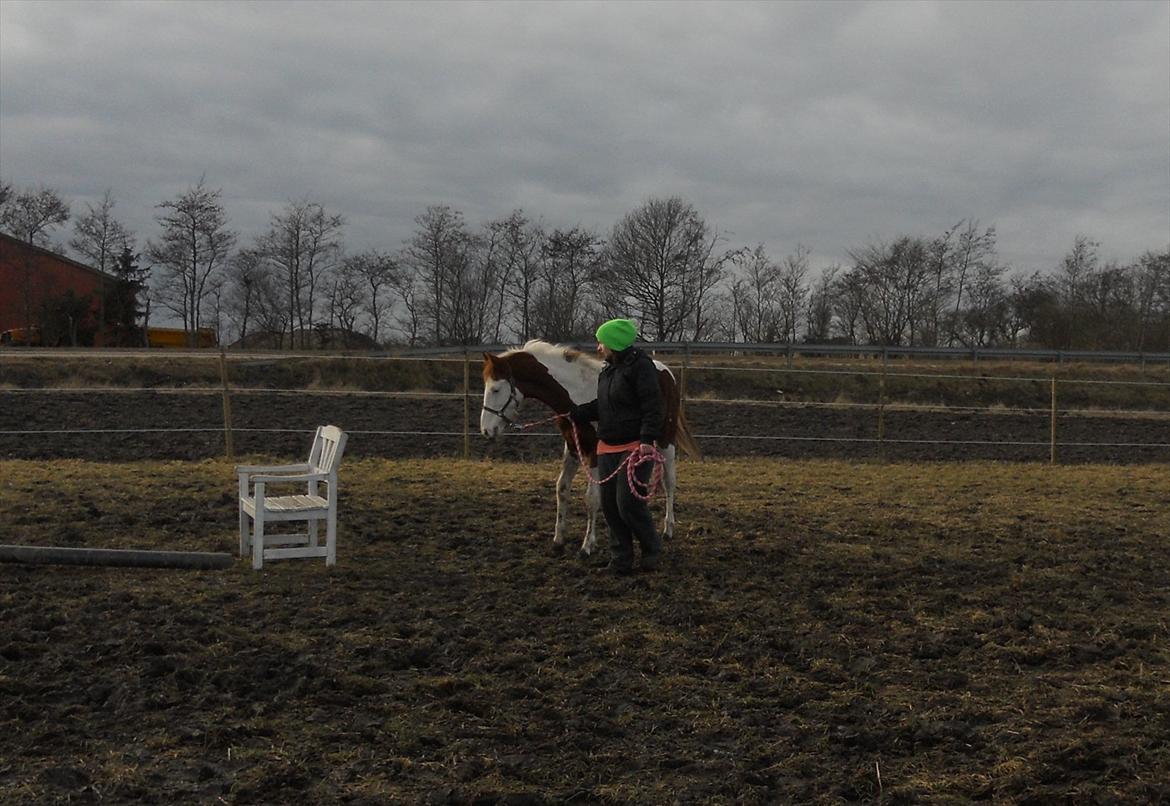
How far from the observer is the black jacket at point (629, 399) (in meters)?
6.01

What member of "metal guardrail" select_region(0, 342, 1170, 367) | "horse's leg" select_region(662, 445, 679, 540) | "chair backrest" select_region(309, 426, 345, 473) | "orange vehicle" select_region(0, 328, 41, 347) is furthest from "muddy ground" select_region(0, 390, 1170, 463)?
"orange vehicle" select_region(0, 328, 41, 347)

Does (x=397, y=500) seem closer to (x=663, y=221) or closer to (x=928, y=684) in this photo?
(x=928, y=684)

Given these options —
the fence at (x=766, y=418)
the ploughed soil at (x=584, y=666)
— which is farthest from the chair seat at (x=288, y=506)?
the fence at (x=766, y=418)

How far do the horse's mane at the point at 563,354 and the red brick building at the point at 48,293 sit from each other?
2937cm

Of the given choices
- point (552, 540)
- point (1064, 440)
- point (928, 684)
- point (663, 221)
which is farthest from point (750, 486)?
point (663, 221)

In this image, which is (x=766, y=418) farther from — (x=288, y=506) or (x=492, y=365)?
(x=288, y=506)

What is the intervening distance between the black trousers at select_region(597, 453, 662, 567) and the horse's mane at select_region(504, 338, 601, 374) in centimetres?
84

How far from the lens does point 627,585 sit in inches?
230

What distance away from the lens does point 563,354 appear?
696 centimetres

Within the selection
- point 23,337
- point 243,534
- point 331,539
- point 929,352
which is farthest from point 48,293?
point 331,539

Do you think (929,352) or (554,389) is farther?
(929,352)

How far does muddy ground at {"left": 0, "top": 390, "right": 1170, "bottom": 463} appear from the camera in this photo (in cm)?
1240

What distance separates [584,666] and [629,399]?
7.12 feet

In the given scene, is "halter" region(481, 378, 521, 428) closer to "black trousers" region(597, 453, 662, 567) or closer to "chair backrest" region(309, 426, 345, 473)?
"black trousers" region(597, 453, 662, 567)
